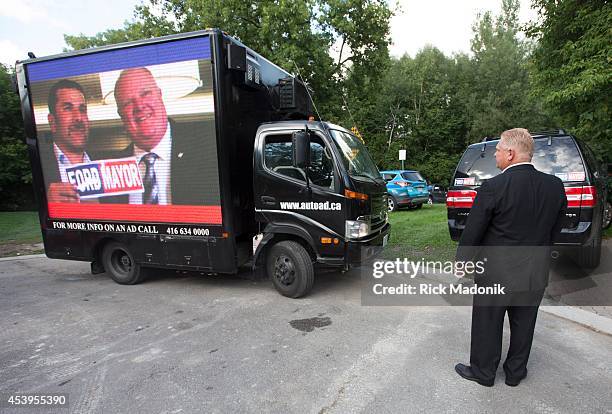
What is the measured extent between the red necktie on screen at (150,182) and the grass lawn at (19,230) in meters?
8.00

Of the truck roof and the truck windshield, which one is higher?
the truck roof

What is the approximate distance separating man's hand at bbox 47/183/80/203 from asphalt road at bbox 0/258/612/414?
1.60 m

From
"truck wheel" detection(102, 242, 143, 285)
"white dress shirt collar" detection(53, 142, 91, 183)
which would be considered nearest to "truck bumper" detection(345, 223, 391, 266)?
"truck wheel" detection(102, 242, 143, 285)

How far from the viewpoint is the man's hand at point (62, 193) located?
19.7ft

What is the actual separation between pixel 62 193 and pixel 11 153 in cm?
1804

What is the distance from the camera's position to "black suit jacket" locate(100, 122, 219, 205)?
16.6 feet

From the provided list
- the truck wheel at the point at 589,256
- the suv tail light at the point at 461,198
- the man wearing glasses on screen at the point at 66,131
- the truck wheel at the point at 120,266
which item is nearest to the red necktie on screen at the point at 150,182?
the man wearing glasses on screen at the point at 66,131

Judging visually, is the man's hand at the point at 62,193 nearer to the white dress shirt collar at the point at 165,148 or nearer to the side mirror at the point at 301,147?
the white dress shirt collar at the point at 165,148

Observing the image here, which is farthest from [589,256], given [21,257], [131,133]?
[21,257]

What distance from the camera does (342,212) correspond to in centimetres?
474

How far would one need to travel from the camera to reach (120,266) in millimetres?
6254

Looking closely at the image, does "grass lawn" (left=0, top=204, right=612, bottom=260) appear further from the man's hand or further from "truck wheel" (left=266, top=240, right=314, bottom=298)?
the man's hand

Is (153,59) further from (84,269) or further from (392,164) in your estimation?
(392,164)

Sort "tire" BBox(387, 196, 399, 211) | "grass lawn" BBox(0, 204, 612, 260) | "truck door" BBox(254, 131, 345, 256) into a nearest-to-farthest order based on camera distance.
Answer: "truck door" BBox(254, 131, 345, 256)
"grass lawn" BBox(0, 204, 612, 260)
"tire" BBox(387, 196, 399, 211)
